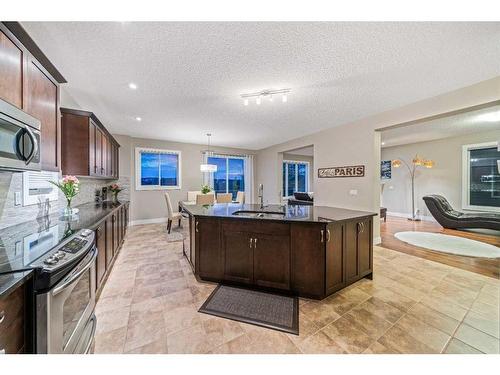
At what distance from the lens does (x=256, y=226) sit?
83.6 inches

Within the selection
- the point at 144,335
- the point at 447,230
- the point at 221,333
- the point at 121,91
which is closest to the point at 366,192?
the point at 447,230

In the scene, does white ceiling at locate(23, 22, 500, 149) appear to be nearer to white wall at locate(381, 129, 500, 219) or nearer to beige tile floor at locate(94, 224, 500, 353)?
beige tile floor at locate(94, 224, 500, 353)

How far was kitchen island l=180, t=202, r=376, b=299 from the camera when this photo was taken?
196 centimetres

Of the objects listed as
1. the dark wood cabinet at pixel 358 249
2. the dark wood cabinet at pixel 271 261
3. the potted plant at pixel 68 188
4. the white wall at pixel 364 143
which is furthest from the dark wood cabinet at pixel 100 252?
the white wall at pixel 364 143

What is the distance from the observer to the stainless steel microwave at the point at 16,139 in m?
1.09

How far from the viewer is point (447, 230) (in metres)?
4.87

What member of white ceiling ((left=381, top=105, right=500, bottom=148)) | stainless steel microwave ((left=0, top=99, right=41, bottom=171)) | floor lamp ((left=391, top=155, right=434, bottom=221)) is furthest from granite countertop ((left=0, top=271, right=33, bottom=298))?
floor lamp ((left=391, top=155, right=434, bottom=221))

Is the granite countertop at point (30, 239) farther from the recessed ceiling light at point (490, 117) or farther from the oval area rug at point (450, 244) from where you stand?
the recessed ceiling light at point (490, 117)

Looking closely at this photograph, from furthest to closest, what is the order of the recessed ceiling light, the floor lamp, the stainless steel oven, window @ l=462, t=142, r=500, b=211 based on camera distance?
the floor lamp, window @ l=462, t=142, r=500, b=211, the recessed ceiling light, the stainless steel oven

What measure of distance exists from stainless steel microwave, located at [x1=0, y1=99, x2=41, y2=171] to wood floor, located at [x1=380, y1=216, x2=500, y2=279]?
4.90 metres

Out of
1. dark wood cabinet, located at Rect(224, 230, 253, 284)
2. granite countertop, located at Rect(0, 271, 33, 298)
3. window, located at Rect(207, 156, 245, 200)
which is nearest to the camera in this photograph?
granite countertop, located at Rect(0, 271, 33, 298)

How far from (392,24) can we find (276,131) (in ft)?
11.5

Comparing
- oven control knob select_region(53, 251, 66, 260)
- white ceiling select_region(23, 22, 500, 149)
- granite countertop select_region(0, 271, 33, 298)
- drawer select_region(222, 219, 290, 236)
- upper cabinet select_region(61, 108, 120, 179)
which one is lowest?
drawer select_region(222, 219, 290, 236)

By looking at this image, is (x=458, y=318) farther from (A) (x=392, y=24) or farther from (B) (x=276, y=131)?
(B) (x=276, y=131)
